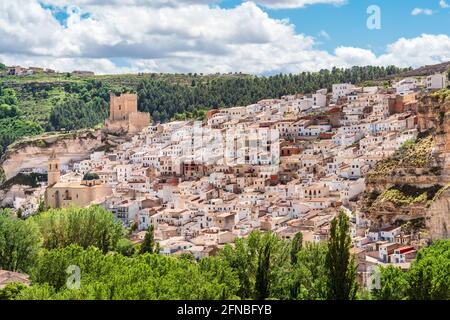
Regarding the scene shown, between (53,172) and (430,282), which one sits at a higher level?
(53,172)

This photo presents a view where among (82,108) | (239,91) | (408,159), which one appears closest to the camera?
(408,159)

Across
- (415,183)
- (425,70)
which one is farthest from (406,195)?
(425,70)

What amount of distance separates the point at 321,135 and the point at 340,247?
3459 cm

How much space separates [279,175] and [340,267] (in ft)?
92.1

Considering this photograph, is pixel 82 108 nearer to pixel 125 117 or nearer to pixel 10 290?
pixel 125 117

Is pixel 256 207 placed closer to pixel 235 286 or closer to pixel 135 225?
pixel 135 225

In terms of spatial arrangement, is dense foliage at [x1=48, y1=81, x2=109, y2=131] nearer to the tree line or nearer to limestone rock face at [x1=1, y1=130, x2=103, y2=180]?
limestone rock face at [x1=1, y1=130, x2=103, y2=180]

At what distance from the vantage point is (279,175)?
44.0 m

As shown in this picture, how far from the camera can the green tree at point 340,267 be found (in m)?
15.9

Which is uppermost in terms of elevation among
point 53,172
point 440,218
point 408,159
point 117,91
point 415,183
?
point 117,91

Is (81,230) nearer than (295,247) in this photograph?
No

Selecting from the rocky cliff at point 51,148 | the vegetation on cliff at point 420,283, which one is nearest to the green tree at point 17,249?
the vegetation on cliff at point 420,283

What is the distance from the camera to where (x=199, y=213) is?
36656mm
